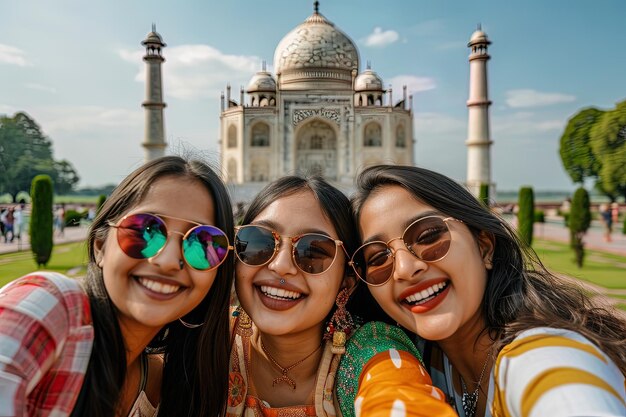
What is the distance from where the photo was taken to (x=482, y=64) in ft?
54.4

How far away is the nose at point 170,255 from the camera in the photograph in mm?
1056

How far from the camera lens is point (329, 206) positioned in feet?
4.15

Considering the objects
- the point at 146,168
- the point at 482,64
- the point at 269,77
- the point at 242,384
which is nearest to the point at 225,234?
the point at 146,168

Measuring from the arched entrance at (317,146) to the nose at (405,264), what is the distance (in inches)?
690

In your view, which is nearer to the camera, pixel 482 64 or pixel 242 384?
pixel 242 384

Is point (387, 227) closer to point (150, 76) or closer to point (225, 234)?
point (225, 234)

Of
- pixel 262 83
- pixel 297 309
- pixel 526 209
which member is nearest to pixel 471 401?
pixel 297 309

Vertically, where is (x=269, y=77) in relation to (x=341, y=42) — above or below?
below

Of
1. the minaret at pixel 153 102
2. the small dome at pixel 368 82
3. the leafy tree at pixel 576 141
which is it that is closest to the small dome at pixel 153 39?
the minaret at pixel 153 102

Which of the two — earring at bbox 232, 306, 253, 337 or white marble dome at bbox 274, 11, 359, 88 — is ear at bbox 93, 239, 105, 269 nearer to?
earring at bbox 232, 306, 253, 337

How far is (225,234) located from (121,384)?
436 millimetres

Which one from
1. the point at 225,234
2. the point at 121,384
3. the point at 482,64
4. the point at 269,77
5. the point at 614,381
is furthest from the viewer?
the point at 269,77

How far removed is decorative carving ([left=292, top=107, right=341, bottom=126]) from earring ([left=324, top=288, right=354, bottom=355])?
16979 millimetres

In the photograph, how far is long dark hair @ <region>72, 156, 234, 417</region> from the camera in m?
1.11
